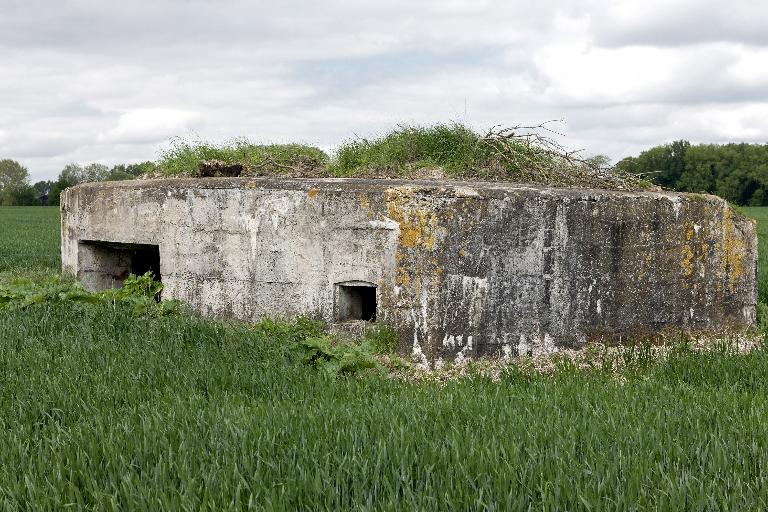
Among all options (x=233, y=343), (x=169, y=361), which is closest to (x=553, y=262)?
(x=233, y=343)

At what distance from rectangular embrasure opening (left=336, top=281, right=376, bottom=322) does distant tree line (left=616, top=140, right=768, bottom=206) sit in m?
35.0

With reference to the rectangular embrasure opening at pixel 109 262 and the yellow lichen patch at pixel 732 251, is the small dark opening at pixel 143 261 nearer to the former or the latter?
the rectangular embrasure opening at pixel 109 262

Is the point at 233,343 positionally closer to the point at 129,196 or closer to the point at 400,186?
the point at 400,186

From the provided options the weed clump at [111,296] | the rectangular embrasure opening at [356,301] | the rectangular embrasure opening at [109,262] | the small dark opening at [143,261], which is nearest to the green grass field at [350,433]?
the rectangular embrasure opening at [356,301]

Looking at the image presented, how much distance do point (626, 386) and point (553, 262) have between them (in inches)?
45.0

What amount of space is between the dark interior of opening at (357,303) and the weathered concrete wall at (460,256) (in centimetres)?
7

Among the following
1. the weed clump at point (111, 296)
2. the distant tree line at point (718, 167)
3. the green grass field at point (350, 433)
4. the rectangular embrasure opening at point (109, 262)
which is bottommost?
the green grass field at point (350, 433)

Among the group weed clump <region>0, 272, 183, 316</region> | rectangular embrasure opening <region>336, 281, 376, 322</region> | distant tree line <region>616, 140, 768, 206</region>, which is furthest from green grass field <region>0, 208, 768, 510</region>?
distant tree line <region>616, 140, 768, 206</region>

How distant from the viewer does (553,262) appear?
219 inches

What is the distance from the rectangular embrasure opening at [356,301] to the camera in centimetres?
570

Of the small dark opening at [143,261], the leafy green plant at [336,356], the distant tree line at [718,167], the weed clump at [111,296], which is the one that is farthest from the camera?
the distant tree line at [718,167]

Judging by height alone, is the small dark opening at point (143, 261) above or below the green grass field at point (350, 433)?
above

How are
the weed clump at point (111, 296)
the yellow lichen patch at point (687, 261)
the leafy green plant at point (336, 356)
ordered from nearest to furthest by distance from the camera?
1. the leafy green plant at point (336, 356)
2. the yellow lichen patch at point (687, 261)
3. the weed clump at point (111, 296)

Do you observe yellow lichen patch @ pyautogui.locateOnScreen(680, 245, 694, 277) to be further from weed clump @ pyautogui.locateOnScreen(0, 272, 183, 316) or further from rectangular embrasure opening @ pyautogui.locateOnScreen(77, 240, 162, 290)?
rectangular embrasure opening @ pyautogui.locateOnScreen(77, 240, 162, 290)
